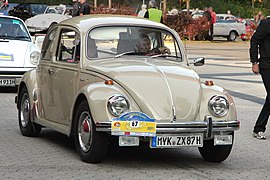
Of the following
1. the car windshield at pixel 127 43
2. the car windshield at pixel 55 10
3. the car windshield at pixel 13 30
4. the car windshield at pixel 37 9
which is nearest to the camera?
the car windshield at pixel 127 43

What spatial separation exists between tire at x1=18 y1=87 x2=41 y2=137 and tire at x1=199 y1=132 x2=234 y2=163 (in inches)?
99.1

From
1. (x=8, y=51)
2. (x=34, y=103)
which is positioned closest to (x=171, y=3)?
(x=8, y=51)

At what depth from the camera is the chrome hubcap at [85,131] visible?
8.19 m

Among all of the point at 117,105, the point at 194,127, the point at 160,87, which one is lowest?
the point at 194,127

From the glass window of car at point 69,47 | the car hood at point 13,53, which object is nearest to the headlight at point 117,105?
the glass window of car at point 69,47

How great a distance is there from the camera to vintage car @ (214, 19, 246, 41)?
43000 mm

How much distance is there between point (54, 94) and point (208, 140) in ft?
6.86

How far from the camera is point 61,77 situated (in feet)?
30.2

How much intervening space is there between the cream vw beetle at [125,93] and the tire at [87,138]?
11 mm

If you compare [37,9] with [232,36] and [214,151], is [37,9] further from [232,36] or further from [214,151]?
[214,151]

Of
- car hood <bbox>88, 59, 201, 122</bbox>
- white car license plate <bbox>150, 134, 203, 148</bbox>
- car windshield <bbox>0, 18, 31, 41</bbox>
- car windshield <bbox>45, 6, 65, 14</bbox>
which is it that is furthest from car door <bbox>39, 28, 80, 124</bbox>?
car windshield <bbox>45, 6, 65, 14</bbox>

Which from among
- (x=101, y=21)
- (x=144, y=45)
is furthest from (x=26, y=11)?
(x=144, y=45)

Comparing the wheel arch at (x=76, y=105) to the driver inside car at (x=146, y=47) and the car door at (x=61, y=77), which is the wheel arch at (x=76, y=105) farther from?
the driver inside car at (x=146, y=47)

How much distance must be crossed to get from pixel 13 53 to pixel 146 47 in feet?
21.9
